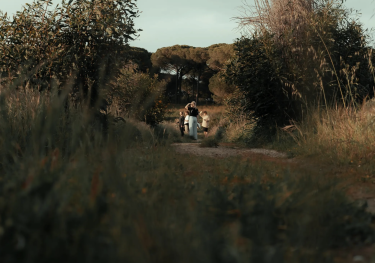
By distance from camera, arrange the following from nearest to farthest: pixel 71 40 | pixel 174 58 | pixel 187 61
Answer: pixel 71 40
pixel 174 58
pixel 187 61

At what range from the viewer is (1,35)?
749 centimetres

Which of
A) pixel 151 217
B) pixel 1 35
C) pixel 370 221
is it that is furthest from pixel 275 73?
pixel 151 217

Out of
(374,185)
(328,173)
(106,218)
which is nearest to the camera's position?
(106,218)

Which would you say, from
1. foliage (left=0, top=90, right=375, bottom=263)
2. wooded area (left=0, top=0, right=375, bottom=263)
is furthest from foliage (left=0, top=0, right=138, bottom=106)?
foliage (left=0, top=90, right=375, bottom=263)

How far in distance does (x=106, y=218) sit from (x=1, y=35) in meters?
6.87

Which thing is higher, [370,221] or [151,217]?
[151,217]

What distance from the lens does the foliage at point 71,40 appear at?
736 centimetres

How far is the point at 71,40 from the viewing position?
7.89 metres

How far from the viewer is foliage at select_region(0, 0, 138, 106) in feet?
24.2

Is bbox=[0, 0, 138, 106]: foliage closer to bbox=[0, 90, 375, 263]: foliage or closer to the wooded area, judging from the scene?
the wooded area

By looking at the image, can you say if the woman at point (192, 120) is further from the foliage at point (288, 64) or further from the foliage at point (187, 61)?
the foliage at point (187, 61)

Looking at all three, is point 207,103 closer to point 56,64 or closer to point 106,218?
point 56,64

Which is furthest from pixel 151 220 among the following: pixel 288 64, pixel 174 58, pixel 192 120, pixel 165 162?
pixel 174 58

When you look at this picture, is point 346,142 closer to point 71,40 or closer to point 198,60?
point 71,40
